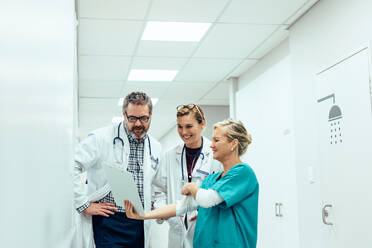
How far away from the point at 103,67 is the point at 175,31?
1214 mm

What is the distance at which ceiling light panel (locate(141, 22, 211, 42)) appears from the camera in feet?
11.1

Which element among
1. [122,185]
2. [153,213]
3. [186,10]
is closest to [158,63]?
[186,10]

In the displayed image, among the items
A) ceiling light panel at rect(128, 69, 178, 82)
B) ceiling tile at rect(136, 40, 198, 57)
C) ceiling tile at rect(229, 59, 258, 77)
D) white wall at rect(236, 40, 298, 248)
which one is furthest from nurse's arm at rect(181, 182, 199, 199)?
ceiling light panel at rect(128, 69, 178, 82)

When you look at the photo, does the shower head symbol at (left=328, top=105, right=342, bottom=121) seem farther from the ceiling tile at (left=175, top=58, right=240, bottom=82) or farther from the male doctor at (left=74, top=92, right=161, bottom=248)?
the ceiling tile at (left=175, top=58, right=240, bottom=82)

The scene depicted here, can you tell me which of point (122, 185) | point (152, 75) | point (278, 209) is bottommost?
point (278, 209)

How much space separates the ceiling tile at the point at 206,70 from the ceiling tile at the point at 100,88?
801 mm

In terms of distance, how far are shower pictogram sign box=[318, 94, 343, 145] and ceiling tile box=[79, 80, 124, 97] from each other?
2.95 m

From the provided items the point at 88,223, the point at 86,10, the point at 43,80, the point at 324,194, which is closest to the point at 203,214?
the point at 88,223

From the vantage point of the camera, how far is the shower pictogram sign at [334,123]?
2582 mm

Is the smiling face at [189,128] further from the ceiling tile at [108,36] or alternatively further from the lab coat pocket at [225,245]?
the ceiling tile at [108,36]

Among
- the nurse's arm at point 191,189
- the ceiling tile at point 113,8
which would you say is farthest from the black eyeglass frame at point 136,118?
the ceiling tile at point 113,8

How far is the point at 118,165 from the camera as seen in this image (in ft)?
6.23

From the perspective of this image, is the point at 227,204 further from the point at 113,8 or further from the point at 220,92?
the point at 220,92

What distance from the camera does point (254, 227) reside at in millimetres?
1662
